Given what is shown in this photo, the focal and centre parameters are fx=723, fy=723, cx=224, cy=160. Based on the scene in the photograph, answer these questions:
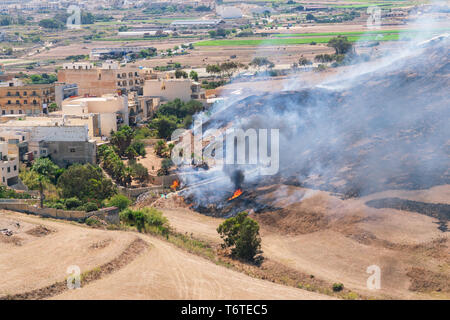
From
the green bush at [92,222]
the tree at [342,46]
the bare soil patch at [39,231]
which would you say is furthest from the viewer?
the tree at [342,46]

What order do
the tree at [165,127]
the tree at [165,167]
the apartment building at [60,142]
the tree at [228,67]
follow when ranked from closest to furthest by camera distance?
1. the tree at [165,167]
2. the apartment building at [60,142]
3. the tree at [165,127]
4. the tree at [228,67]

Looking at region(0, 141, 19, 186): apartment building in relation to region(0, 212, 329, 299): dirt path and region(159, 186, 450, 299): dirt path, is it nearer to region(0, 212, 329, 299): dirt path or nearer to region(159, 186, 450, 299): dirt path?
region(0, 212, 329, 299): dirt path

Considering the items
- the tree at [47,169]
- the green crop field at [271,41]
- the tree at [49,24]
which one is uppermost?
the tree at [49,24]

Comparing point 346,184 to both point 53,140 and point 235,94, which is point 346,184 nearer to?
point 53,140

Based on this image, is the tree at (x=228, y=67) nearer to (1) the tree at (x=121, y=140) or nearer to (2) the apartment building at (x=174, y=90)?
(2) the apartment building at (x=174, y=90)

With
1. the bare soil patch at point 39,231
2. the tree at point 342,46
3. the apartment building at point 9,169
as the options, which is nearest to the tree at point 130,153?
the apartment building at point 9,169

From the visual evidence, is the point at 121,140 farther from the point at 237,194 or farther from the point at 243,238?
the point at 243,238

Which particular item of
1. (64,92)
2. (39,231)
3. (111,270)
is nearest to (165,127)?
(64,92)
